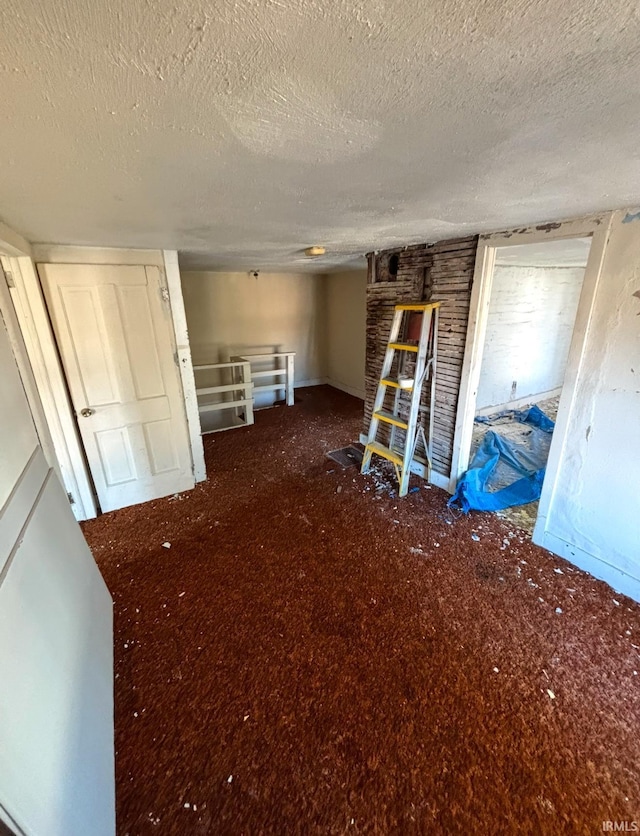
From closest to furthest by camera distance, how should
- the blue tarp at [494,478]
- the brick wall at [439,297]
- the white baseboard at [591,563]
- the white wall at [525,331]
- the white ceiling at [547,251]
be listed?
the white baseboard at [591,563], the white ceiling at [547,251], the brick wall at [439,297], the blue tarp at [494,478], the white wall at [525,331]

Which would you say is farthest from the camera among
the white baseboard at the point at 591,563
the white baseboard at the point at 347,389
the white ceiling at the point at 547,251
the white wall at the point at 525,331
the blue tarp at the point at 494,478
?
the white baseboard at the point at 347,389

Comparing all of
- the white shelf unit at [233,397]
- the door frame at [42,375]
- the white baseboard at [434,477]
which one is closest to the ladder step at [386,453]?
the white baseboard at [434,477]

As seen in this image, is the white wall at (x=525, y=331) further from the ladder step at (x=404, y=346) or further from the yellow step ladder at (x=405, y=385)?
the ladder step at (x=404, y=346)

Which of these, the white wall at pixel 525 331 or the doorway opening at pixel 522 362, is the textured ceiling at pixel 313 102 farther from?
the white wall at pixel 525 331

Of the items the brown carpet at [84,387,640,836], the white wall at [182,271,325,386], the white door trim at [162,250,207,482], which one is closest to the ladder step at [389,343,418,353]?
the brown carpet at [84,387,640,836]

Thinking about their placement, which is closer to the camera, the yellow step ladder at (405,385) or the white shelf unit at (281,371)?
the yellow step ladder at (405,385)

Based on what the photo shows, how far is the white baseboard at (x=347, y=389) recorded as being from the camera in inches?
212

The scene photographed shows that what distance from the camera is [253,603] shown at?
189 centimetres

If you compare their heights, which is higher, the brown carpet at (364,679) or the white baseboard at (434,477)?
the white baseboard at (434,477)

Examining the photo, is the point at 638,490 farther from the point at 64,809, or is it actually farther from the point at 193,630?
the point at 64,809

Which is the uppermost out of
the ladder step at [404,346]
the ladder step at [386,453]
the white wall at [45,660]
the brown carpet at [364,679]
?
the ladder step at [404,346]

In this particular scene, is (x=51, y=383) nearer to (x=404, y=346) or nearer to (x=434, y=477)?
(x=404, y=346)

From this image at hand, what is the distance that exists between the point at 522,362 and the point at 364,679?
4323 mm

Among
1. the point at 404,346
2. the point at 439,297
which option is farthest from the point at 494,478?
the point at 439,297
